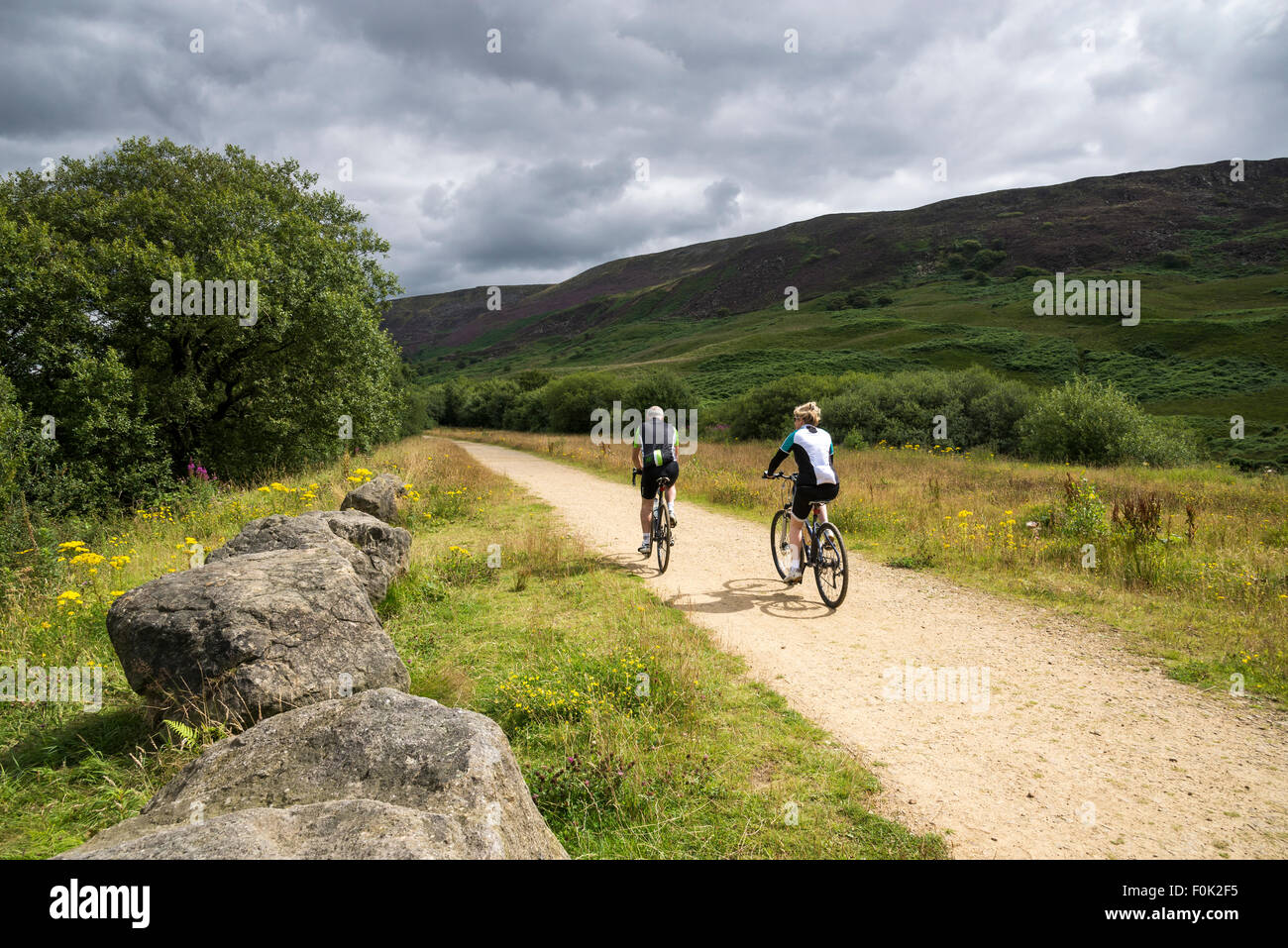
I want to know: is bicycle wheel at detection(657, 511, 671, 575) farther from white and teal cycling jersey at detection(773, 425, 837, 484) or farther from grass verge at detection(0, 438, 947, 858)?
white and teal cycling jersey at detection(773, 425, 837, 484)

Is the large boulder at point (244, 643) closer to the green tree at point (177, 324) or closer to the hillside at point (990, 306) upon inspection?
the green tree at point (177, 324)

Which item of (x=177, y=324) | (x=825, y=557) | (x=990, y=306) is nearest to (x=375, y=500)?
(x=825, y=557)

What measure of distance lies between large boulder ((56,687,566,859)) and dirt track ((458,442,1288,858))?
2599mm

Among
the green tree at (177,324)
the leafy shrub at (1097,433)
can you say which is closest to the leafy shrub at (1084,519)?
the leafy shrub at (1097,433)

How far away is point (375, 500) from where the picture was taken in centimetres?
1118

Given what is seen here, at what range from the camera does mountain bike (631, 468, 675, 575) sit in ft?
31.3

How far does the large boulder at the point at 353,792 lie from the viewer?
2.03 m

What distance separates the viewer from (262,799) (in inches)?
109

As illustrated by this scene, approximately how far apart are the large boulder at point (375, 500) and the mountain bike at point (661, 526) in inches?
188

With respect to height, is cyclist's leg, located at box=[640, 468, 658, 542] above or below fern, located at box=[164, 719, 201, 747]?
above

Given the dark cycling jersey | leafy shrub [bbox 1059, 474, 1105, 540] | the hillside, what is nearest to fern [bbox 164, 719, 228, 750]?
the dark cycling jersey

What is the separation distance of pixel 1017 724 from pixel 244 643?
19.1 feet

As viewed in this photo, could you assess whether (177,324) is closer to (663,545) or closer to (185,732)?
(663,545)
